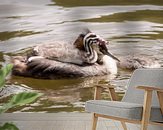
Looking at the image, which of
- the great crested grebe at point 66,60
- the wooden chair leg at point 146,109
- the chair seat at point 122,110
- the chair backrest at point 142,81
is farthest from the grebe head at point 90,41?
the wooden chair leg at point 146,109

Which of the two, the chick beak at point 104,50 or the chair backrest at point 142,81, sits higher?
the chair backrest at point 142,81

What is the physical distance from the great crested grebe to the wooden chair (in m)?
2.07

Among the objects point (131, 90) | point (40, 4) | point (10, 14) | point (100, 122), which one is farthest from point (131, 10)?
point (131, 90)

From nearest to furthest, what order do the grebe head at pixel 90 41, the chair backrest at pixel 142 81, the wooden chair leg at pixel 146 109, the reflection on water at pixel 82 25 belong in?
1. the wooden chair leg at pixel 146 109
2. the chair backrest at pixel 142 81
3. the reflection on water at pixel 82 25
4. the grebe head at pixel 90 41

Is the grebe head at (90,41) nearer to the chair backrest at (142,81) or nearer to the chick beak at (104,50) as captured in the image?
the chick beak at (104,50)

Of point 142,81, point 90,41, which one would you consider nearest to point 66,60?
point 90,41

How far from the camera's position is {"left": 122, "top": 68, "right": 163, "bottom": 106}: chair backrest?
2826 millimetres

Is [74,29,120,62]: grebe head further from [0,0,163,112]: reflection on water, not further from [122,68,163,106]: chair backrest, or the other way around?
[122,68,163,106]: chair backrest

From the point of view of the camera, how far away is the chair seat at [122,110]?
2.32 meters

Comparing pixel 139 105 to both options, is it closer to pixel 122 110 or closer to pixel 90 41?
pixel 122 110

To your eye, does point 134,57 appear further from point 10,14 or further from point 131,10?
point 10,14

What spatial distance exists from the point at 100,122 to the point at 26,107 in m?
1.05

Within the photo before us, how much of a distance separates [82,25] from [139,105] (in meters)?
2.77

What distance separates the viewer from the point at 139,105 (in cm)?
238
